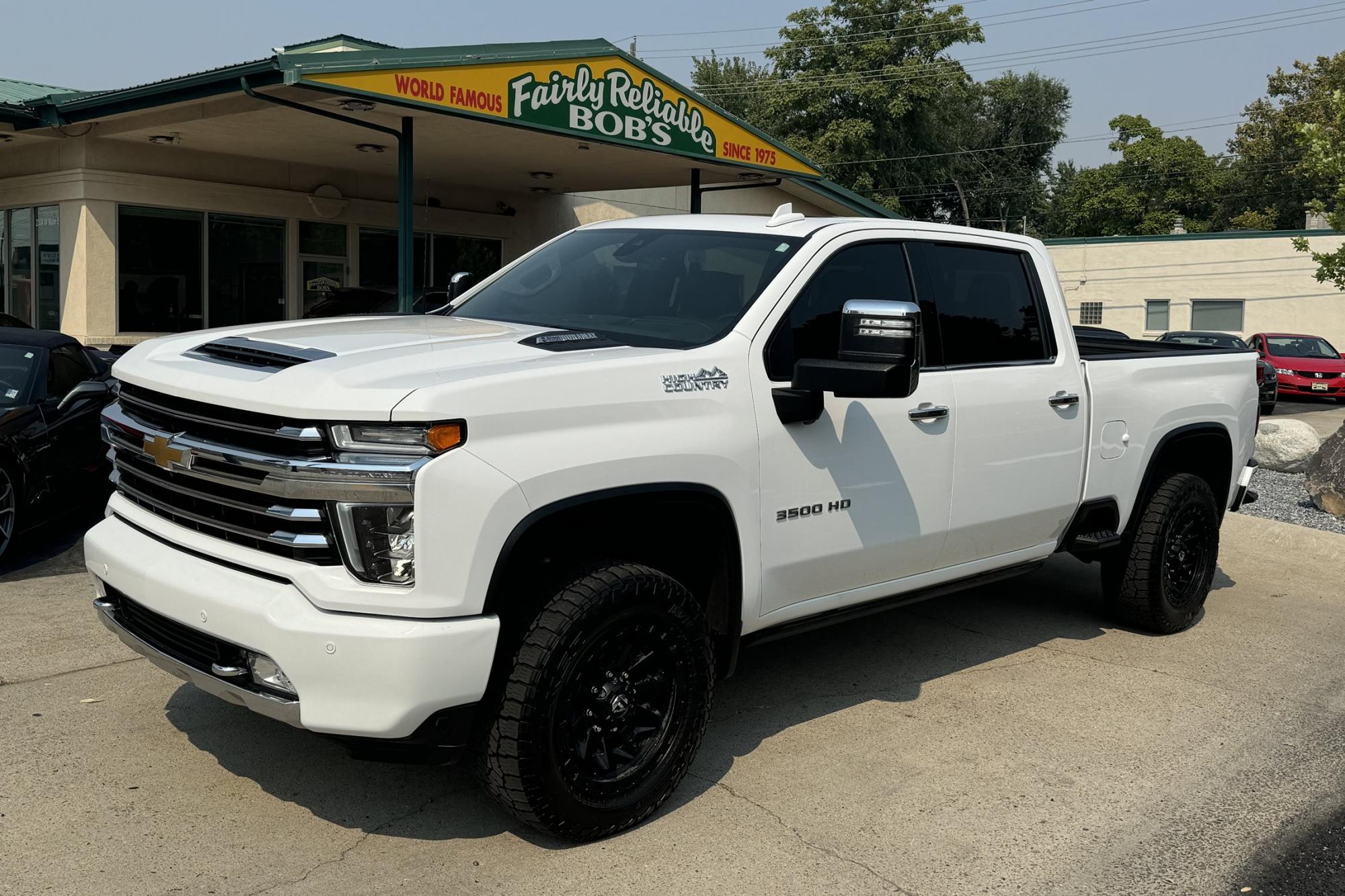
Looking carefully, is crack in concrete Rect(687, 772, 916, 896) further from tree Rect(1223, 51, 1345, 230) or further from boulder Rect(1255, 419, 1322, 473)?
tree Rect(1223, 51, 1345, 230)

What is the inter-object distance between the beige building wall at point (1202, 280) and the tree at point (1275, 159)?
2314 centimetres

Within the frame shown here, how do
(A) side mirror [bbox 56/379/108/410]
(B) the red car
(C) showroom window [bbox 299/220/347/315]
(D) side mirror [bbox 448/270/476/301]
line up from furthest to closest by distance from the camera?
1. (B) the red car
2. (C) showroom window [bbox 299/220/347/315]
3. (A) side mirror [bbox 56/379/108/410]
4. (D) side mirror [bbox 448/270/476/301]

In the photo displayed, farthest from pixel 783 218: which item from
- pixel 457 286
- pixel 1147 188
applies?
pixel 1147 188

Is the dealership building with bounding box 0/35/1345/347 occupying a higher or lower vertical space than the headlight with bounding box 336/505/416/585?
higher

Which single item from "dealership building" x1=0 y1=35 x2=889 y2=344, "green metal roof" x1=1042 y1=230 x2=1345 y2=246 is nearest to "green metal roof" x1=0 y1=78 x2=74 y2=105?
"dealership building" x1=0 y1=35 x2=889 y2=344

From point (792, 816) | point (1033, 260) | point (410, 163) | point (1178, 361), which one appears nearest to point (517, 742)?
point (792, 816)

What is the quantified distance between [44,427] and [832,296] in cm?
574

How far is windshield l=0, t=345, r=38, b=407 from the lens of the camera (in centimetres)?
789

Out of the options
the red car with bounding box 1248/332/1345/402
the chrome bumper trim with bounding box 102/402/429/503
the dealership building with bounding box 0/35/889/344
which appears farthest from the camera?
the red car with bounding box 1248/332/1345/402

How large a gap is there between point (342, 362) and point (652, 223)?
211 cm

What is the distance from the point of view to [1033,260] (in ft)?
19.0

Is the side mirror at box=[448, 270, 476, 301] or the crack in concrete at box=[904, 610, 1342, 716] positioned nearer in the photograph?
the crack in concrete at box=[904, 610, 1342, 716]

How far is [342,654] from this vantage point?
3.29 meters

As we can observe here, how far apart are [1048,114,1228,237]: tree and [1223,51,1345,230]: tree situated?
2697 mm
